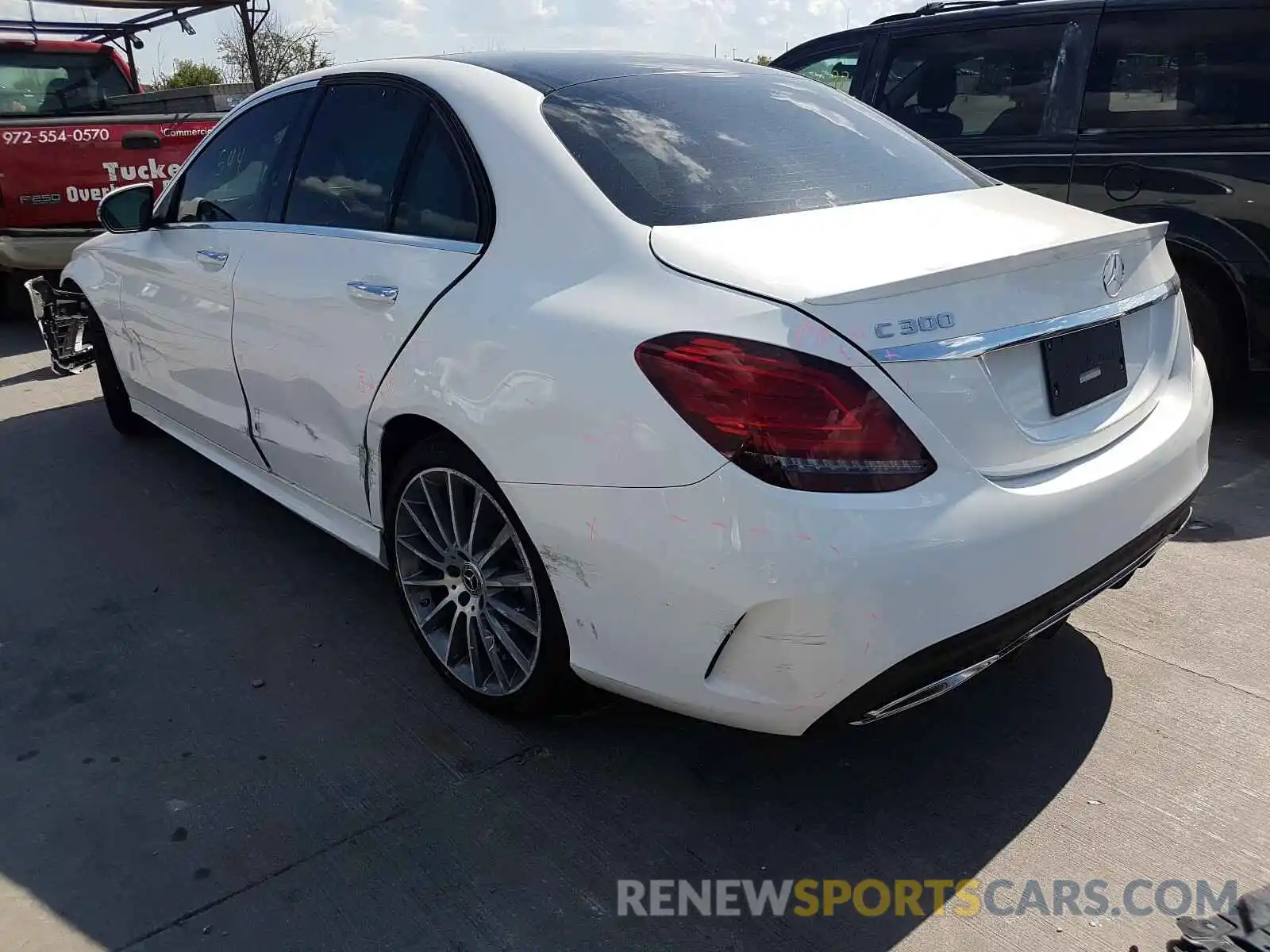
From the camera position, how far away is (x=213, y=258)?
12.4ft

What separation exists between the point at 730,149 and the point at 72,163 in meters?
6.65

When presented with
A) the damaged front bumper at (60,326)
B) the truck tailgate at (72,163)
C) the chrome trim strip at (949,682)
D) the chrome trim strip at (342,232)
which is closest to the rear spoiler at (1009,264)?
the chrome trim strip at (949,682)

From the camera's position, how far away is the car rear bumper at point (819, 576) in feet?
6.52

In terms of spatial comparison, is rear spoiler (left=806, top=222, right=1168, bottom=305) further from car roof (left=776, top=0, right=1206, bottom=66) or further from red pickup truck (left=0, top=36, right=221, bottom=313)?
red pickup truck (left=0, top=36, right=221, bottom=313)

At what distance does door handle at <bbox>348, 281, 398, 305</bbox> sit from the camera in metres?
2.83

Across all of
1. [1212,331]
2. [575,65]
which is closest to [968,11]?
[1212,331]

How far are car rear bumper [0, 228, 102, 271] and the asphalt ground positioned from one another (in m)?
4.96

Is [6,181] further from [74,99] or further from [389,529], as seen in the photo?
[389,529]

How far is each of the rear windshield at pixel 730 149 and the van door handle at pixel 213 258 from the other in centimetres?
154

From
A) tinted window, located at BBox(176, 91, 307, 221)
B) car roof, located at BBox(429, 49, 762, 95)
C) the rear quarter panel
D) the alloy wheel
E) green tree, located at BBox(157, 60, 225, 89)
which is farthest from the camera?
green tree, located at BBox(157, 60, 225, 89)

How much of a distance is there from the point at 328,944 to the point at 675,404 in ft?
4.22

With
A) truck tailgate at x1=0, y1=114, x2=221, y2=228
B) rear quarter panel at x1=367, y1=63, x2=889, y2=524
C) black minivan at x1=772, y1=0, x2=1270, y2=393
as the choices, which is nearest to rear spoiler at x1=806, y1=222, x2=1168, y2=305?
rear quarter panel at x1=367, y1=63, x2=889, y2=524

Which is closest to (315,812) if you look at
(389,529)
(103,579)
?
(389,529)

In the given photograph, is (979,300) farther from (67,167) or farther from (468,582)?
(67,167)
